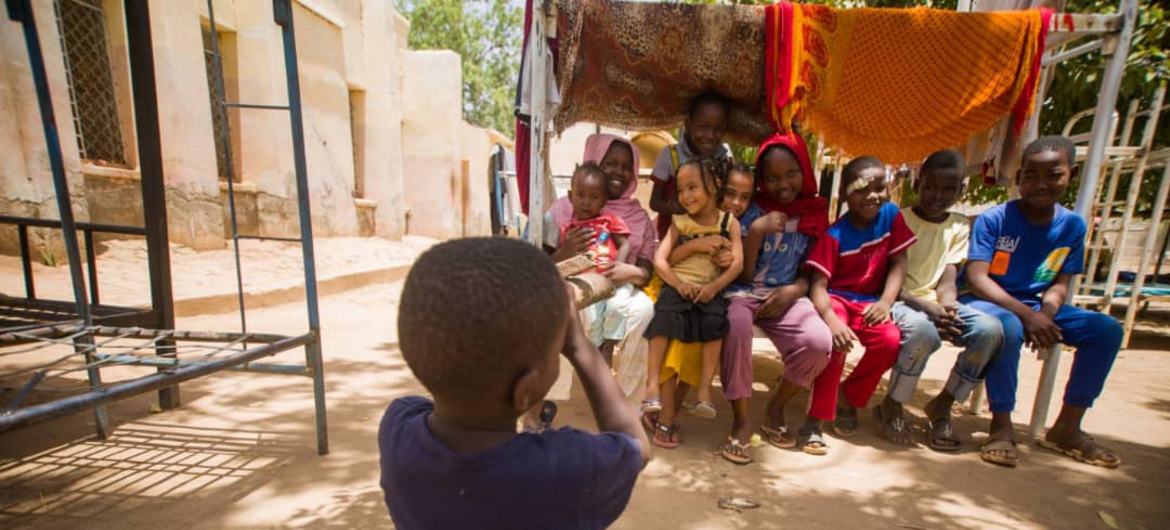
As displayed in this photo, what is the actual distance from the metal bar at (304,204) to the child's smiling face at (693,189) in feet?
5.70

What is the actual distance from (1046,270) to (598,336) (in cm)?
236

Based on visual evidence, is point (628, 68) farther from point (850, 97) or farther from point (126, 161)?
point (126, 161)

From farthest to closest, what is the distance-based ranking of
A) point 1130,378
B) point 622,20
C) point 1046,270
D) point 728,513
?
point 1130,378 → point 622,20 → point 1046,270 → point 728,513

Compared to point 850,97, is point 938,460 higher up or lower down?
lower down

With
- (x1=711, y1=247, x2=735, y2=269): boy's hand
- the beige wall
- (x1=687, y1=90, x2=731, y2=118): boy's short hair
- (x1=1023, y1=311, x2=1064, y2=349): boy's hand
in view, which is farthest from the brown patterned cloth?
the beige wall

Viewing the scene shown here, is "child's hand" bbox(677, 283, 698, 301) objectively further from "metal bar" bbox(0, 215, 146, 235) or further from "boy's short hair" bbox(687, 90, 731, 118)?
"metal bar" bbox(0, 215, 146, 235)

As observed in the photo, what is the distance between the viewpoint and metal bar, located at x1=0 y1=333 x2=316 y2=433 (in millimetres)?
1133

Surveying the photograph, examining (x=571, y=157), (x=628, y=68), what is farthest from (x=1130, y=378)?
(x=571, y=157)

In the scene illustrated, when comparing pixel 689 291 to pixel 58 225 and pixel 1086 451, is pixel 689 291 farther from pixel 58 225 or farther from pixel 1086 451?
pixel 58 225

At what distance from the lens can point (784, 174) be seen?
2725 mm

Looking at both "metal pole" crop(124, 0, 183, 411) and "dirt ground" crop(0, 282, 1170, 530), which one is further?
"metal pole" crop(124, 0, 183, 411)

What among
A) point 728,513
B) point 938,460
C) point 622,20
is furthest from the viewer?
point 622,20

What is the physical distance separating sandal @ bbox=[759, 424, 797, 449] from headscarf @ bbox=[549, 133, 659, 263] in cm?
112

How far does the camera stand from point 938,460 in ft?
7.95
